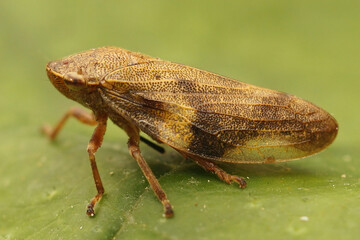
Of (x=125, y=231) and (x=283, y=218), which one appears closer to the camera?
(x=283, y=218)

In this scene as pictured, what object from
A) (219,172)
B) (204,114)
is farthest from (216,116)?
(219,172)

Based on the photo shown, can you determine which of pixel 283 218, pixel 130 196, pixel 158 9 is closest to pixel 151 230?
pixel 130 196

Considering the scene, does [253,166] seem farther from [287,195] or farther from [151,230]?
[151,230]

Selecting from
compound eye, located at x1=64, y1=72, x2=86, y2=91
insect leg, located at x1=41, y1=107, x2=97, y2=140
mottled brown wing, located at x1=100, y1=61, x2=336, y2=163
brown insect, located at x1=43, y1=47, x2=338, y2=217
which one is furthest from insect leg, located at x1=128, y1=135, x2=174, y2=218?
insect leg, located at x1=41, y1=107, x2=97, y2=140

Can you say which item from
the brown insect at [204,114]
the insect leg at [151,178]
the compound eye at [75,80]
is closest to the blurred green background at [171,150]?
the insect leg at [151,178]

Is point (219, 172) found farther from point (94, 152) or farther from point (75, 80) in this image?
point (75, 80)

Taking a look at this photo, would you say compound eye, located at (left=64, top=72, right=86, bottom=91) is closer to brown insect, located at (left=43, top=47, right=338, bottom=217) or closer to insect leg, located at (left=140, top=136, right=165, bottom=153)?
brown insect, located at (left=43, top=47, right=338, bottom=217)
